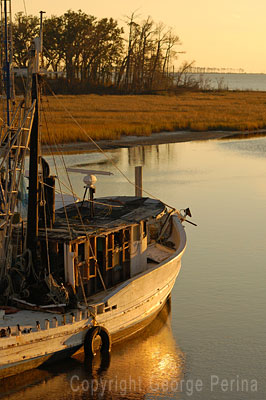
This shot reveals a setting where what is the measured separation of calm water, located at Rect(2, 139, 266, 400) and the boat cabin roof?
2.83 m

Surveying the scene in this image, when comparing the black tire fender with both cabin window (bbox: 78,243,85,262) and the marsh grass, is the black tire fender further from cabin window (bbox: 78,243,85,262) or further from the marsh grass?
the marsh grass

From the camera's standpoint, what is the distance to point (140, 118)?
221ft

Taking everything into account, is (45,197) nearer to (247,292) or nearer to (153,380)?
(153,380)

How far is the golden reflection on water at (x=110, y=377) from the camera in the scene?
16.1 m

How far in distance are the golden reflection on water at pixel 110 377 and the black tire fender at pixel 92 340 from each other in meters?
0.22

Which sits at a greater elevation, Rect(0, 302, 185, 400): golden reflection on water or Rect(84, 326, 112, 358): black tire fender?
Rect(84, 326, 112, 358): black tire fender

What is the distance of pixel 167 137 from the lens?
198ft

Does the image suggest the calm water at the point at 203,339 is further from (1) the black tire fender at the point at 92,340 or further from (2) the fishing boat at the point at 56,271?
(2) the fishing boat at the point at 56,271

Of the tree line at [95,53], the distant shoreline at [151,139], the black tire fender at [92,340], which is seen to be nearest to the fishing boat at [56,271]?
the black tire fender at [92,340]

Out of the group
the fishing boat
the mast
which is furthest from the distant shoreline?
the mast

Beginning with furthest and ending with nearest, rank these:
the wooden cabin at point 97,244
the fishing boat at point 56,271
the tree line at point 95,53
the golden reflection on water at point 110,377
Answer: the tree line at point 95,53, the wooden cabin at point 97,244, the fishing boat at point 56,271, the golden reflection on water at point 110,377

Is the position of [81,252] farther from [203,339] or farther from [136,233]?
[203,339]

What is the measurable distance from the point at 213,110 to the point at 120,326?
64.0 metres

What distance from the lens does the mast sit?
17734 millimetres
